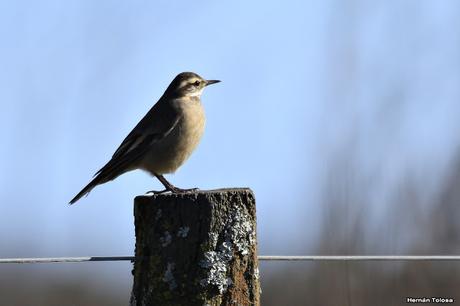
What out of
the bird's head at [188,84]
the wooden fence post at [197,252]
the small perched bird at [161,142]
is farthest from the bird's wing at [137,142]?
the wooden fence post at [197,252]

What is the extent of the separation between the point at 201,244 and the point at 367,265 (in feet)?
10.5

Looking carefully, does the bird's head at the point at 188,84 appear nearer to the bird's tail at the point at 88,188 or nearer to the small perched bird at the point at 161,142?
the small perched bird at the point at 161,142

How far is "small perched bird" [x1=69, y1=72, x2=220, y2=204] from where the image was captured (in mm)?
6445

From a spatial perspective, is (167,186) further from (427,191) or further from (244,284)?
(244,284)

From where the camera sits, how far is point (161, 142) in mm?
6613

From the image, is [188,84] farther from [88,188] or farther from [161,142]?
[88,188]

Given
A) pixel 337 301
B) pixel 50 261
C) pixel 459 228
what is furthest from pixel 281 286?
pixel 50 261

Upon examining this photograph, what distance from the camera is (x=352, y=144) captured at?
6738 mm

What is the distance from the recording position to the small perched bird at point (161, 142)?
645 centimetres

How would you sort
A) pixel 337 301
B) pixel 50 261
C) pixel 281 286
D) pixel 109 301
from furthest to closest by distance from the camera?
pixel 109 301 → pixel 281 286 → pixel 337 301 → pixel 50 261

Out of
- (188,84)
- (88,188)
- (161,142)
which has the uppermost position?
(188,84)

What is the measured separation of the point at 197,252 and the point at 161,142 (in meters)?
3.37

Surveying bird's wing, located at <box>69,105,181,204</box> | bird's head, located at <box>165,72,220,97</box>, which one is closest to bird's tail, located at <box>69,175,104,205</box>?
bird's wing, located at <box>69,105,181,204</box>

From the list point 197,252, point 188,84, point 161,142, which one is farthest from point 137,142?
point 197,252
